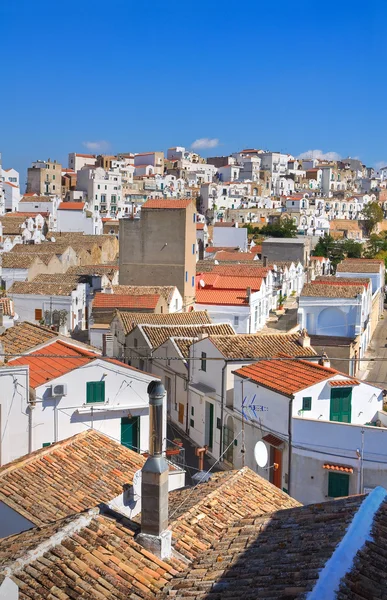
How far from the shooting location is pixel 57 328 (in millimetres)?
35094

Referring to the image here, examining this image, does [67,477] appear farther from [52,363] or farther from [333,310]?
[333,310]

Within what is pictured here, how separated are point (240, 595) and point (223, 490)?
182 inches

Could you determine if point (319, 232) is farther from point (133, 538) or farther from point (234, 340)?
point (133, 538)

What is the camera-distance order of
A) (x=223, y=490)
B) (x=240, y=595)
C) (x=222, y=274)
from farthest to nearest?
1. (x=222, y=274)
2. (x=223, y=490)
3. (x=240, y=595)

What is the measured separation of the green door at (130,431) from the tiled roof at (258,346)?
4.33m

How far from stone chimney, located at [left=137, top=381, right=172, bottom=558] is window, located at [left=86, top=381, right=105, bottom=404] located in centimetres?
971

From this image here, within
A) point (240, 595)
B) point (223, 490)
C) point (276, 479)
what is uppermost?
point (240, 595)

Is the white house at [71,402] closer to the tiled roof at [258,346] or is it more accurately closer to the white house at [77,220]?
the tiled roof at [258,346]

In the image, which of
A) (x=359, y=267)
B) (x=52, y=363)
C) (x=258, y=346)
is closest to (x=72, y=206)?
(x=359, y=267)

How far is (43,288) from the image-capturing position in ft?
127

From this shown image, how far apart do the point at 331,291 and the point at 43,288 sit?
16.0 meters

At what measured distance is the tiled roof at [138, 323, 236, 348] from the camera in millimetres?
27172

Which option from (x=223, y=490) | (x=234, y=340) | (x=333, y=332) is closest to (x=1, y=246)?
(x=333, y=332)

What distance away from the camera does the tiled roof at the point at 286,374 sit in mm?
18242
